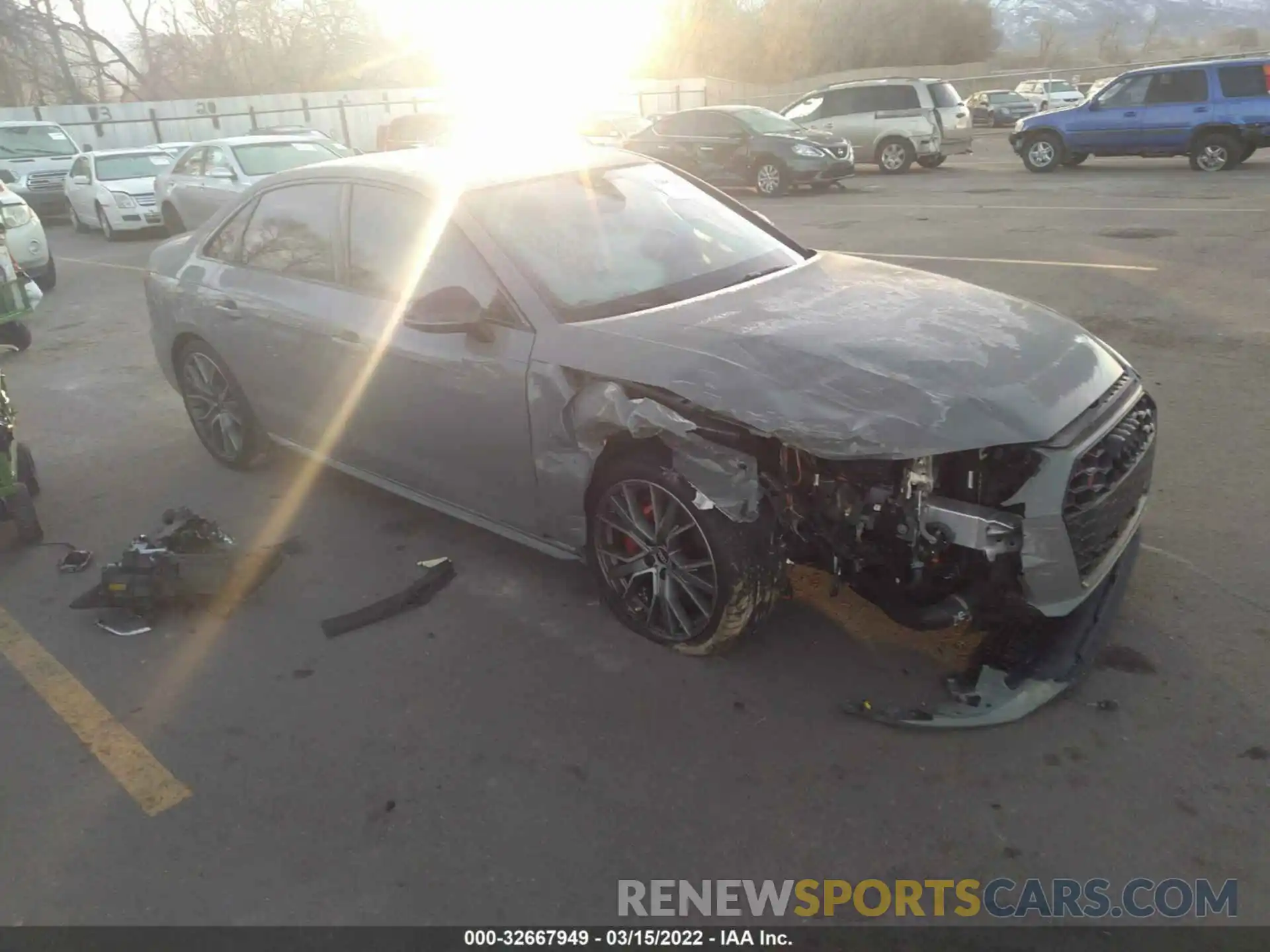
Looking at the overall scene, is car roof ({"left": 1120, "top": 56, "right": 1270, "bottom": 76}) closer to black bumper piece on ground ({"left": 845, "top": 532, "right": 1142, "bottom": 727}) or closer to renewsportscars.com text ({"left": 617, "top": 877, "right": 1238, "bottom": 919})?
black bumper piece on ground ({"left": 845, "top": 532, "right": 1142, "bottom": 727})

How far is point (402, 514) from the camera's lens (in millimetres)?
4914

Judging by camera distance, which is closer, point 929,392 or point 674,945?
point 674,945

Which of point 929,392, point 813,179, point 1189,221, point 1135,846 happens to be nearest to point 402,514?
point 929,392

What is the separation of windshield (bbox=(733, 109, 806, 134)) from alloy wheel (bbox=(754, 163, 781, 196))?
0.67 meters

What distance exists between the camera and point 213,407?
549 cm

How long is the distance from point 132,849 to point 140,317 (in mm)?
8629

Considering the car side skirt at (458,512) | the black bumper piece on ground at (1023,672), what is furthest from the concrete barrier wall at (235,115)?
the black bumper piece on ground at (1023,672)

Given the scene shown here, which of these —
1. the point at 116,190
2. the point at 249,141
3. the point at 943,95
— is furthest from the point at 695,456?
the point at 943,95

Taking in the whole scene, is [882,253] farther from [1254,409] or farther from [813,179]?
[813,179]

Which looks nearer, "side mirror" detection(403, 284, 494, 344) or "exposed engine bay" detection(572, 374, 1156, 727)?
"exposed engine bay" detection(572, 374, 1156, 727)

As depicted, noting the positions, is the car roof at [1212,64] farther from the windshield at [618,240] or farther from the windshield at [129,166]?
the windshield at [129,166]

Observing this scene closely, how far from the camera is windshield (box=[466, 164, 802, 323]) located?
12.3ft

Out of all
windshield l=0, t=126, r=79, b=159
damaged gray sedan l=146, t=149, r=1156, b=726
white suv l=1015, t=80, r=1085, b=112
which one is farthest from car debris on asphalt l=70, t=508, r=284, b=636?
white suv l=1015, t=80, r=1085, b=112

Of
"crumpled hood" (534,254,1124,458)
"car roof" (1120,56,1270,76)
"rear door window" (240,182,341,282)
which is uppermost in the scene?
"car roof" (1120,56,1270,76)
